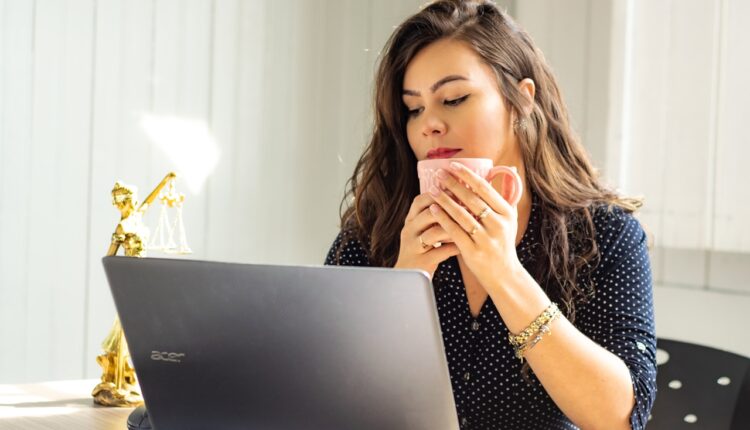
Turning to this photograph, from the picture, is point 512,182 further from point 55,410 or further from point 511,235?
point 55,410

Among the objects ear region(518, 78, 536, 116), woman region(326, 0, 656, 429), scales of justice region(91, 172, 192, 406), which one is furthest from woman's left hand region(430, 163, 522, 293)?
scales of justice region(91, 172, 192, 406)

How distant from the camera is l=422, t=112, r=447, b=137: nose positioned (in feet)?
4.43

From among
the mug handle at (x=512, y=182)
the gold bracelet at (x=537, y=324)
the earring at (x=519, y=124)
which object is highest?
the earring at (x=519, y=124)

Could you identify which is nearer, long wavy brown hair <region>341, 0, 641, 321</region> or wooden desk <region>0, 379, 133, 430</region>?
wooden desk <region>0, 379, 133, 430</region>

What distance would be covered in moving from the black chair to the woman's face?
0.42 meters

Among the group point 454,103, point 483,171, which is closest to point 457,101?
point 454,103

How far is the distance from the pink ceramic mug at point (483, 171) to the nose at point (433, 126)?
0.21 meters

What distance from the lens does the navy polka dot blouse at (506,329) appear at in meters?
1.30

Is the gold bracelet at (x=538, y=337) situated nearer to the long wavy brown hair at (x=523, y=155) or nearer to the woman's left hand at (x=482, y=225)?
the woman's left hand at (x=482, y=225)

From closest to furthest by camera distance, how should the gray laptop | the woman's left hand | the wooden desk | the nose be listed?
the gray laptop
the woman's left hand
the wooden desk
the nose

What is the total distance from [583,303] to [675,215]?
106cm

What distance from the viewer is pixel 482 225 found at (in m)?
1.11

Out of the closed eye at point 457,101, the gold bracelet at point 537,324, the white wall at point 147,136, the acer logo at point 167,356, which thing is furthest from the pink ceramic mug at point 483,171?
the white wall at point 147,136

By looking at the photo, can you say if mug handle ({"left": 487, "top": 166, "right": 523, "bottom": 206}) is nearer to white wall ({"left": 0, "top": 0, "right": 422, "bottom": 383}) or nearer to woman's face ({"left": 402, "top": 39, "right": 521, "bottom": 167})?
woman's face ({"left": 402, "top": 39, "right": 521, "bottom": 167})
